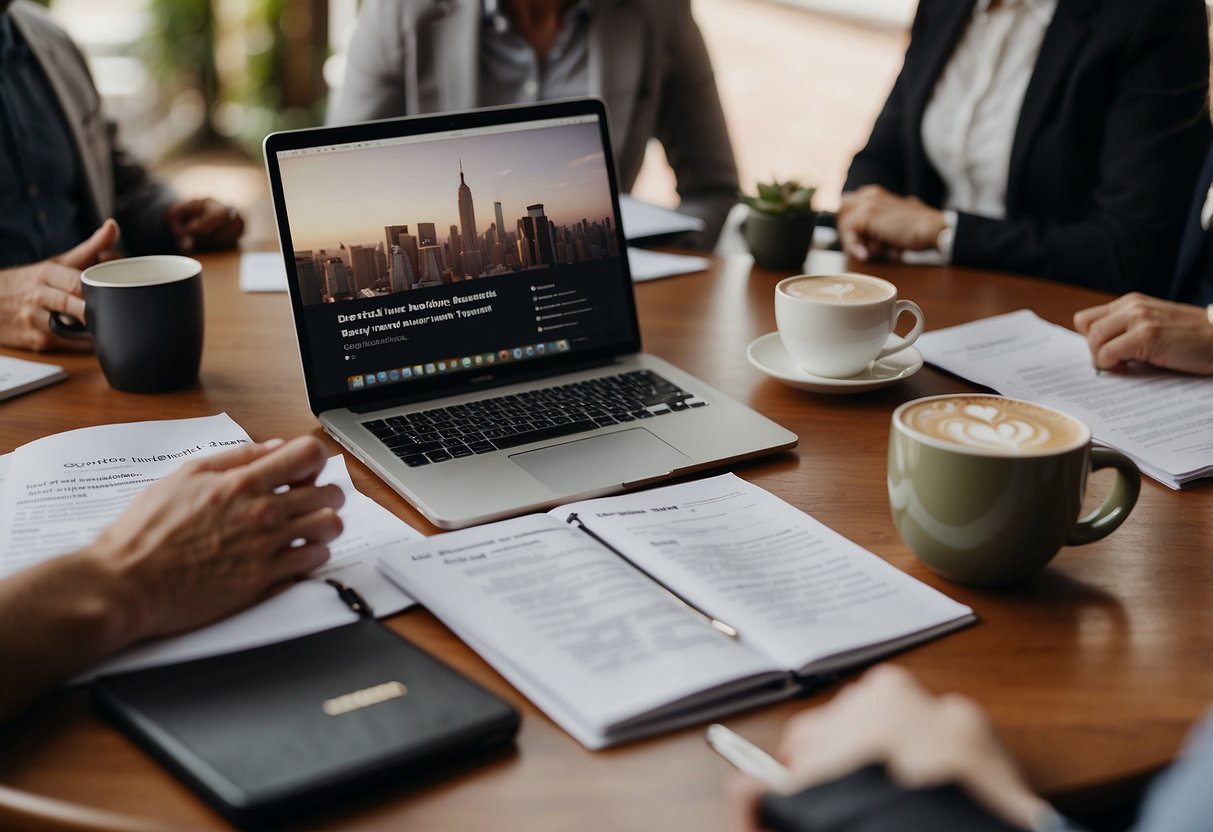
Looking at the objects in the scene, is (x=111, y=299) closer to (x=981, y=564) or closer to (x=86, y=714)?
(x=86, y=714)

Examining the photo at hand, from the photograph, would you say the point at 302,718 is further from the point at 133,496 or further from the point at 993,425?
the point at 993,425

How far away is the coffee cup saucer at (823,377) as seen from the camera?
3.90 ft

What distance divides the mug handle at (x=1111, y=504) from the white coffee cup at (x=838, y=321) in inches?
14.5

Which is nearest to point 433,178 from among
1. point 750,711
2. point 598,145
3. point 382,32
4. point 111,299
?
point 598,145

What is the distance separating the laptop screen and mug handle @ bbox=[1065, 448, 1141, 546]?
0.55m

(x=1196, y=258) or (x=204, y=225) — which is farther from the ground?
(x=204, y=225)

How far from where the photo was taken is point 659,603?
772 mm

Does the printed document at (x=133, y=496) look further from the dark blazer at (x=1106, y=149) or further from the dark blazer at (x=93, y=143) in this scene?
the dark blazer at (x=1106, y=149)

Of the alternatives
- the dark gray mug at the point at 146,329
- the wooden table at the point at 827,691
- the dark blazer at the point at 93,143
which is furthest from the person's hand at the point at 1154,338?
the dark blazer at the point at 93,143

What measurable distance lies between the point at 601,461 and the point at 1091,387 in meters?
0.57

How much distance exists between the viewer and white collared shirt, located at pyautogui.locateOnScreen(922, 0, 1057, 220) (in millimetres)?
2064

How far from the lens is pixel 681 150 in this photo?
7.59 ft

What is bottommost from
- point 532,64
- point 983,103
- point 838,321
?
point 838,321

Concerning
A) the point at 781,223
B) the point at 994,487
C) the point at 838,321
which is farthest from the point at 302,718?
the point at 781,223
